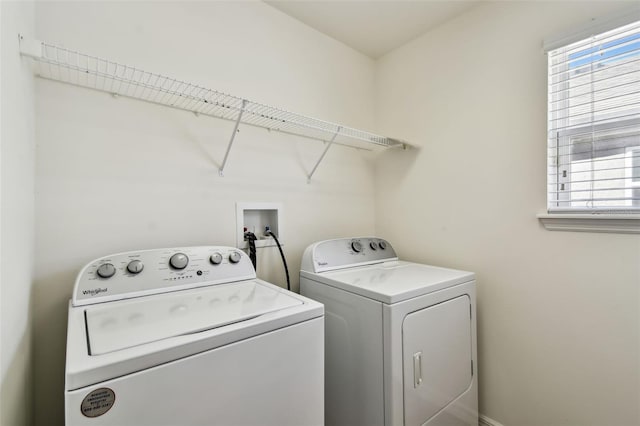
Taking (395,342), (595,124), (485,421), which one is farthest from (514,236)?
(485,421)

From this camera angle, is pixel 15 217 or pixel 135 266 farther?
pixel 135 266

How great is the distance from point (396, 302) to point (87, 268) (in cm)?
118

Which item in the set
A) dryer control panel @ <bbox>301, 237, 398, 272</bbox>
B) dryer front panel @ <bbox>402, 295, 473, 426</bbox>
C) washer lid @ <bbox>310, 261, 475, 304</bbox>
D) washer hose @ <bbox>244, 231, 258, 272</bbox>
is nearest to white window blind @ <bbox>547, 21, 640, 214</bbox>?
washer lid @ <bbox>310, 261, 475, 304</bbox>

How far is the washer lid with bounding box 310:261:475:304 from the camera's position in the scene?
123cm

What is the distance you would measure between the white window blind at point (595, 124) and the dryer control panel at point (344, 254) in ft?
3.09

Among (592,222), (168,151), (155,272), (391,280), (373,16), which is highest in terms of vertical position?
(373,16)

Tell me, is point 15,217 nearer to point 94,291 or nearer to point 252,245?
point 94,291

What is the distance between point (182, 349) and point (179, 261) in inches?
22.1

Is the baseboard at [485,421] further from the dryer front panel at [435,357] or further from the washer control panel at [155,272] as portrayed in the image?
the washer control panel at [155,272]

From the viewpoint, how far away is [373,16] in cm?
182

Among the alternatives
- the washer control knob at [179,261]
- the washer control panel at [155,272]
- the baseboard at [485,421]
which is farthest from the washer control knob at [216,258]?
the baseboard at [485,421]

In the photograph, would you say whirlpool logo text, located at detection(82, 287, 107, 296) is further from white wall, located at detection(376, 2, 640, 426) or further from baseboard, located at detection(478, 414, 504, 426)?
baseboard, located at detection(478, 414, 504, 426)

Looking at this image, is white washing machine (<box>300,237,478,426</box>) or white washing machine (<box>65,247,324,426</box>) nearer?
white washing machine (<box>65,247,324,426</box>)

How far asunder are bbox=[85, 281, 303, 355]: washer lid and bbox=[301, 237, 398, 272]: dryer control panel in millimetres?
430
